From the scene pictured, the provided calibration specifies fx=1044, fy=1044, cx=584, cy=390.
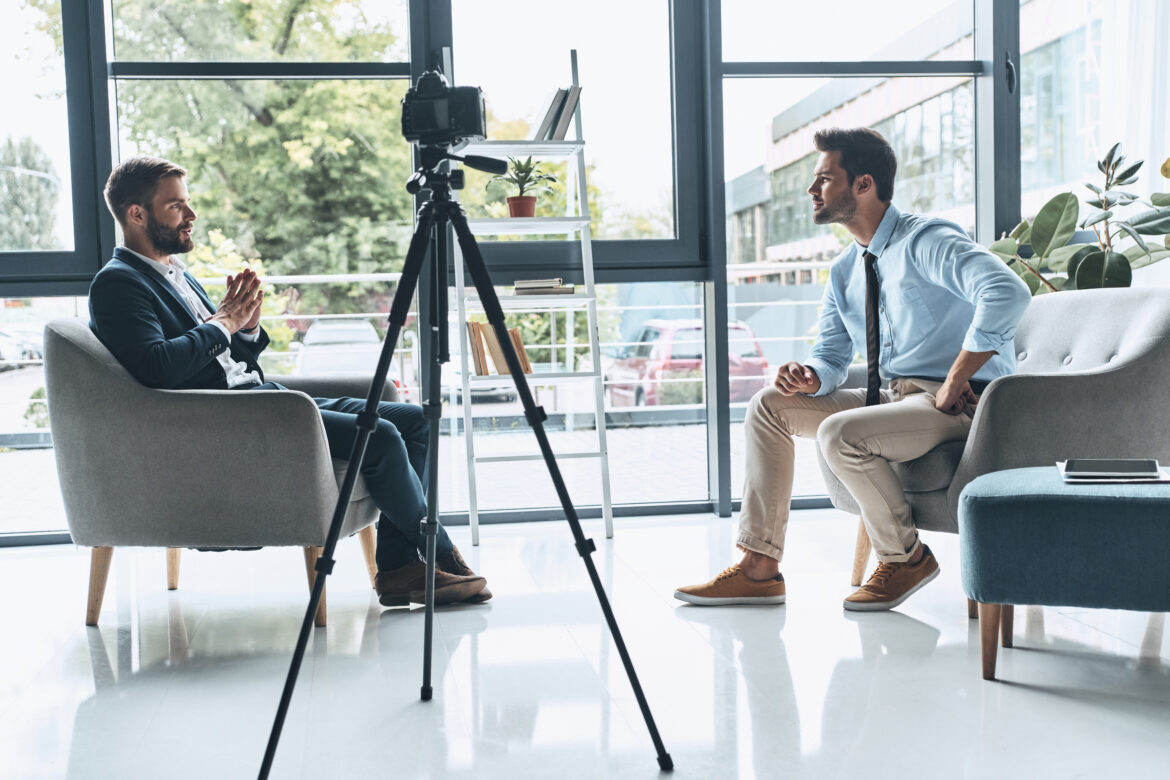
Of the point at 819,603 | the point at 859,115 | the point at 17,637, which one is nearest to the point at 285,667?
the point at 17,637

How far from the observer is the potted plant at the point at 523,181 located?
3412 mm

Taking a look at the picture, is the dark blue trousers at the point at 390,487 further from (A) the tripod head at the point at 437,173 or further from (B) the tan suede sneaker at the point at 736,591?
(A) the tripod head at the point at 437,173

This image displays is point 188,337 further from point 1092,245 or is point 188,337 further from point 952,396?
point 1092,245

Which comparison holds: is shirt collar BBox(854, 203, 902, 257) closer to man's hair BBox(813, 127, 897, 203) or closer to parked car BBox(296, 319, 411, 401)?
man's hair BBox(813, 127, 897, 203)

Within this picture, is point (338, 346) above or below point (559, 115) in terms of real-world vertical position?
below

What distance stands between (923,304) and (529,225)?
1329 millimetres

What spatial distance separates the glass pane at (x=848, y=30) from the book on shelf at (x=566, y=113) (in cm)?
67

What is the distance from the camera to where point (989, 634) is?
1.97 metres

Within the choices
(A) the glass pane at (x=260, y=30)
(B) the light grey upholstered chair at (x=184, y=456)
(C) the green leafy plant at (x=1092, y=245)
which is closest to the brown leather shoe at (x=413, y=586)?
(B) the light grey upholstered chair at (x=184, y=456)

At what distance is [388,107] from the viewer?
367 centimetres

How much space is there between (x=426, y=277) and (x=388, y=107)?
2.05 feet

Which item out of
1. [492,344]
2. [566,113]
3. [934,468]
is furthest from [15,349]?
[934,468]

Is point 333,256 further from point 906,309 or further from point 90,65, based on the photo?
point 906,309

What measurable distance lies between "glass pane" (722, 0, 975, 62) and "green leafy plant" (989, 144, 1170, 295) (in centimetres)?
79
